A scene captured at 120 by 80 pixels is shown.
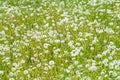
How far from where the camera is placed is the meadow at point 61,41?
339 inches

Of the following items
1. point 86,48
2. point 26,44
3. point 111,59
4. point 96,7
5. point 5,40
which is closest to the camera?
point 111,59

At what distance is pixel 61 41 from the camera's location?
10.2 metres

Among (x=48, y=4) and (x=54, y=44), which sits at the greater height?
(x=48, y=4)

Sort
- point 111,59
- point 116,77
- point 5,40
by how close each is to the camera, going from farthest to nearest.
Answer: point 5,40 < point 111,59 < point 116,77

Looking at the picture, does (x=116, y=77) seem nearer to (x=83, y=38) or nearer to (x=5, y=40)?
(x=83, y=38)

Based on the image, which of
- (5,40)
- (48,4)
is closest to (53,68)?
(5,40)

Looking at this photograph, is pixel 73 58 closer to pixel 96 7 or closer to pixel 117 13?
pixel 117 13

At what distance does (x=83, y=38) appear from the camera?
1036 cm

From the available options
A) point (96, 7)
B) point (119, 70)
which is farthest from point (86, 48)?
point (96, 7)

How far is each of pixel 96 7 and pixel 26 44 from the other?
379cm

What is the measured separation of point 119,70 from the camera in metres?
7.92

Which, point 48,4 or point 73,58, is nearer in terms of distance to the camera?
point 73,58

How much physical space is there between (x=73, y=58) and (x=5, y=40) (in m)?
3.07

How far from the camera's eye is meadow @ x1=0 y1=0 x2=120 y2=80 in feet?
28.2
